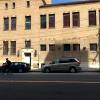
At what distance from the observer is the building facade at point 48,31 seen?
52.8 metres

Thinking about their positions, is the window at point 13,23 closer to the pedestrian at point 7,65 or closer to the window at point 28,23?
the window at point 28,23

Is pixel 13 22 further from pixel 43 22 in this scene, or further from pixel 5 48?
pixel 43 22

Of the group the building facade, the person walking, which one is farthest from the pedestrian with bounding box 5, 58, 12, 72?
the building facade

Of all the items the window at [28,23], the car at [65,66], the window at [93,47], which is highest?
the window at [28,23]

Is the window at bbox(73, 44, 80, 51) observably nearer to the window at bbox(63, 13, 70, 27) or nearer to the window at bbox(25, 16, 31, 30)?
the window at bbox(63, 13, 70, 27)

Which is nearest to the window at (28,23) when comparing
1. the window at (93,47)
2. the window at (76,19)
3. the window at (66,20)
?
the window at (66,20)

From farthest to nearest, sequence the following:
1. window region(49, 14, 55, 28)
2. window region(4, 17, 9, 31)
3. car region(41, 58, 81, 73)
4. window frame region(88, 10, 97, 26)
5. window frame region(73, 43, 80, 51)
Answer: window region(4, 17, 9, 31), window region(49, 14, 55, 28), window frame region(73, 43, 80, 51), window frame region(88, 10, 97, 26), car region(41, 58, 81, 73)

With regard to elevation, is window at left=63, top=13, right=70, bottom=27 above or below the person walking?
above

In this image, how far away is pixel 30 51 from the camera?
5603 centimetres

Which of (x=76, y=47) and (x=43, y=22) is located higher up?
(x=43, y=22)

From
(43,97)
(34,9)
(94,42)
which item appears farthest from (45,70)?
(43,97)

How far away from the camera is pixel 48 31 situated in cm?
5547

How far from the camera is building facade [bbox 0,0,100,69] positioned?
52750 millimetres

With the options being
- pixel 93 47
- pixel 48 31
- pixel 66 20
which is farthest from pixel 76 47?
pixel 48 31
